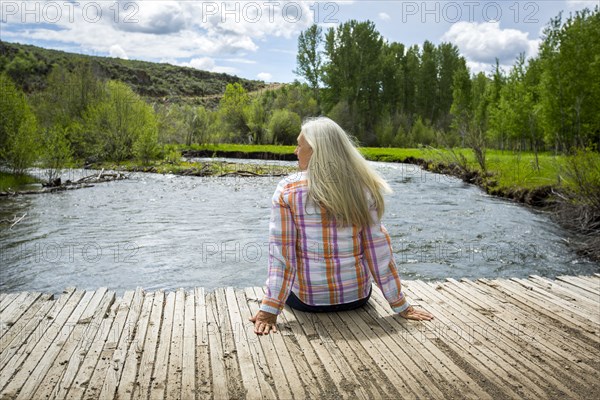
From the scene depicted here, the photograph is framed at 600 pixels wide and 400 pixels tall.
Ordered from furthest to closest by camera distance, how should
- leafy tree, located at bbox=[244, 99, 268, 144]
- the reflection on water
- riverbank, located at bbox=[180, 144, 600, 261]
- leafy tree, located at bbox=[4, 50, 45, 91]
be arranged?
leafy tree, located at bbox=[4, 50, 45, 91] < leafy tree, located at bbox=[244, 99, 268, 144] < riverbank, located at bbox=[180, 144, 600, 261] < the reflection on water

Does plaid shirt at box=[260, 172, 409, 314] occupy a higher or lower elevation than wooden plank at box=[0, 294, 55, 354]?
higher

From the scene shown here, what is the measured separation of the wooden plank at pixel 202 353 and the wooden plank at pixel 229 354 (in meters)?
0.13

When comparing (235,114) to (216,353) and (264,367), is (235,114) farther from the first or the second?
(264,367)

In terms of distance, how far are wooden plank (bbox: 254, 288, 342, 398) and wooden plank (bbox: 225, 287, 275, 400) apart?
0.87 ft

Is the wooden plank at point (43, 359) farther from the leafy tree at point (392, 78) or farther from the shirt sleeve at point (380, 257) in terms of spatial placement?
the leafy tree at point (392, 78)

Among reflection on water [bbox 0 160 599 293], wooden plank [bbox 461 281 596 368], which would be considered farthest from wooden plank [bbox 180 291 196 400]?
reflection on water [bbox 0 160 599 293]

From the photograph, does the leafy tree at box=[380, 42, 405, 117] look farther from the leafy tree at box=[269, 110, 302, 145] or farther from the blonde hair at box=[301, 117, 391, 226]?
the blonde hair at box=[301, 117, 391, 226]

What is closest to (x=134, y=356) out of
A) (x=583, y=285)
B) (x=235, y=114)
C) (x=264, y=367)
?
(x=264, y=367)

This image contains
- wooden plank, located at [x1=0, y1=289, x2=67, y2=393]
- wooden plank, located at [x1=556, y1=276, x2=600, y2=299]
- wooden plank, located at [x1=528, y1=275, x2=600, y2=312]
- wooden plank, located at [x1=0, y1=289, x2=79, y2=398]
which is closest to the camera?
wooden plank, located at [x1=0, y1=289, x2=79, y2=398]

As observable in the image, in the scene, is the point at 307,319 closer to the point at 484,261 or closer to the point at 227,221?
the point at 484,261

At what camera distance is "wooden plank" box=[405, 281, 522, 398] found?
3443 millimetres

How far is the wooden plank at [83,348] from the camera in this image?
332 centimetres

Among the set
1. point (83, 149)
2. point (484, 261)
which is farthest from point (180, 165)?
point (484, 261)

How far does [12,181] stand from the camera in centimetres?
2375
